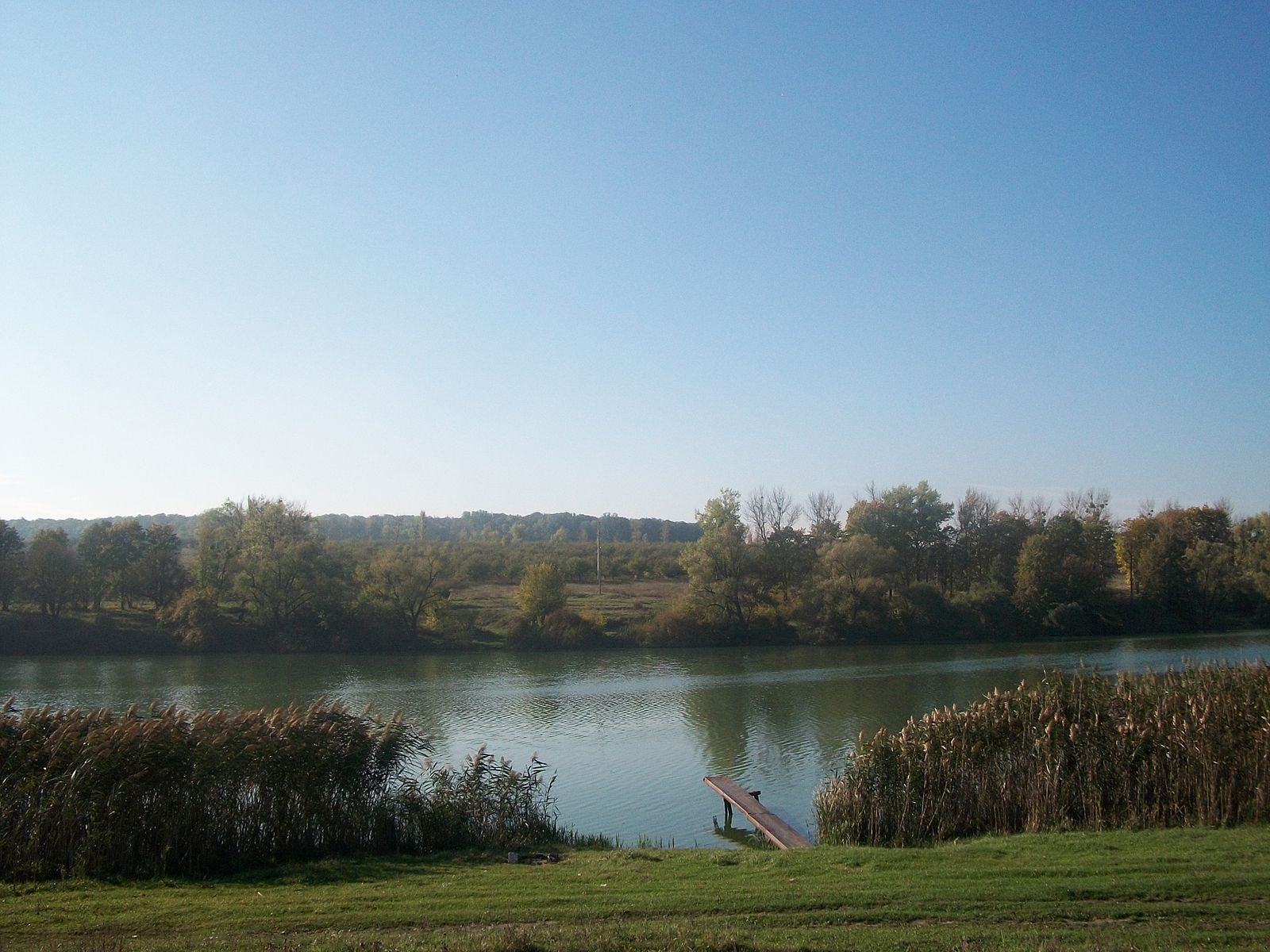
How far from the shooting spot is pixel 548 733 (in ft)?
96.3

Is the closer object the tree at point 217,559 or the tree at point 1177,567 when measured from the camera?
the tree at point 217,559

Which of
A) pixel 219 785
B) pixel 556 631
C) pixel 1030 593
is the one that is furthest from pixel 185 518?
pixel 219 785

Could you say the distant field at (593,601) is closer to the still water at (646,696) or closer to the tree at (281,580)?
the still water at (646,696)

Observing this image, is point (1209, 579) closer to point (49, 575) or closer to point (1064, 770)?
point (1064, 770)

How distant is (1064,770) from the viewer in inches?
563

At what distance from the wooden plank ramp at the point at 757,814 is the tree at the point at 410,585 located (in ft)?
140

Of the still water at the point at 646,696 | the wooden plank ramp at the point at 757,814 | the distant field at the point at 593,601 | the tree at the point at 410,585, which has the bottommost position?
the still water at the point at 646,696

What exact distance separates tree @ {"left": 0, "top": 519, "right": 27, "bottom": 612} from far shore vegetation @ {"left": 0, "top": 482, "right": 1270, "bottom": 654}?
109mm

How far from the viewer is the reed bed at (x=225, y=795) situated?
462 inches

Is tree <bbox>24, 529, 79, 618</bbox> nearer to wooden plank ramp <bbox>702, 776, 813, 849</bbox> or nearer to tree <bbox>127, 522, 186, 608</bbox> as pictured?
tree <bbox>127, 522, 186, 608</bbox>

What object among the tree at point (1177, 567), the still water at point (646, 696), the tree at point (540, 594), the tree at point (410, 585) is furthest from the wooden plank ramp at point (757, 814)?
the tree at point (1177, 567)

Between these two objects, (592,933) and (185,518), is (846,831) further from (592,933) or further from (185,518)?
(185,518)

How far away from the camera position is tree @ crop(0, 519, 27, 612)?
5644cm

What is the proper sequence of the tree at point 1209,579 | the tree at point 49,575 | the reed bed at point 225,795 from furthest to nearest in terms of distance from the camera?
the tree at point 1209,579, the tree at point 49,575, the reed bed at point 225,795
